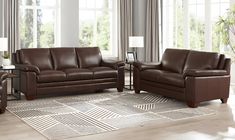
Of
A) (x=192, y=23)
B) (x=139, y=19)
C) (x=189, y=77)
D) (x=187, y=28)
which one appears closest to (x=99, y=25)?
(x=139, y=19)

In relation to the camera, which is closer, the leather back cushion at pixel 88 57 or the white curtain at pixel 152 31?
the leather back cushion at pixel 88 57

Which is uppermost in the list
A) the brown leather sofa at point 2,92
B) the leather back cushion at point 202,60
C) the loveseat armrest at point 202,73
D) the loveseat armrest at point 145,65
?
the leather back cushion at point 202,60

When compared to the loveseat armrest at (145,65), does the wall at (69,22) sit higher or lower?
higher

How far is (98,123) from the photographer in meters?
5.25

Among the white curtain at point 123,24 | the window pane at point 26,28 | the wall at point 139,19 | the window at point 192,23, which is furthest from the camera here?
the wall at point 139,19

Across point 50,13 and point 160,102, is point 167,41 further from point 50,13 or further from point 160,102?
point 160,102

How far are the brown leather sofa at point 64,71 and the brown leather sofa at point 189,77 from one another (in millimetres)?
626

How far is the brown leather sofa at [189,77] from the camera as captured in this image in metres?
6.23

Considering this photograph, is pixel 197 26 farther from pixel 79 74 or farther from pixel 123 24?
pixel 79 74

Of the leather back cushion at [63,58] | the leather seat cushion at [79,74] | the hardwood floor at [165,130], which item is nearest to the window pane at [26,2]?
the leather back cushion at [63,58]

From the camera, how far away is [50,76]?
6977mm

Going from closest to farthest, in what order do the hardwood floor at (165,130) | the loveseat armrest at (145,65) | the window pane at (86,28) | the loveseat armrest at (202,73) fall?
the hardwood floor at (165,130), the loveseat armrest at (202,73), the loveseat armrest at (145,65), the window pane at (86,28)

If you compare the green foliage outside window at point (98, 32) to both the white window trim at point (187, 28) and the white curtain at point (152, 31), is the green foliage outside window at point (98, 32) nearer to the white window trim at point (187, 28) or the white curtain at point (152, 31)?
the white curtain at point (152, 31)

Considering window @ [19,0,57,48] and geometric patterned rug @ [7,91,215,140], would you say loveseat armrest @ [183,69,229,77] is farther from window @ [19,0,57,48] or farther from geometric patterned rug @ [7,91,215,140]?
window @ [19,0,57,48]
